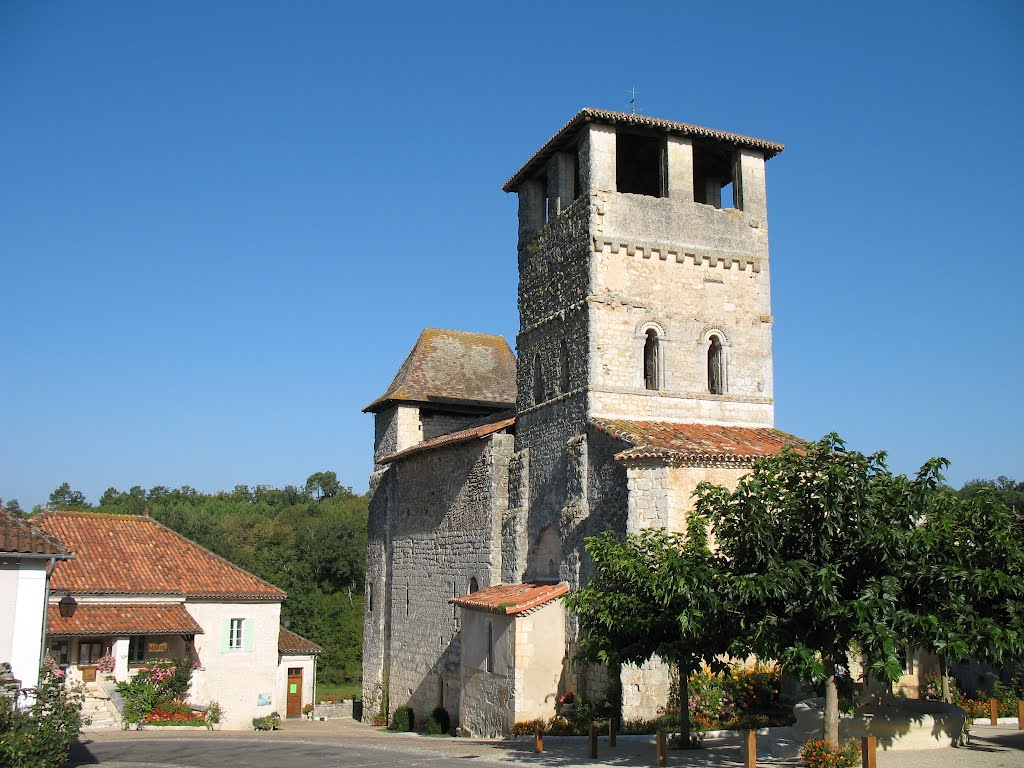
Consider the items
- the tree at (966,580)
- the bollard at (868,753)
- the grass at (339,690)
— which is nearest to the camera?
the tree at (966,580)

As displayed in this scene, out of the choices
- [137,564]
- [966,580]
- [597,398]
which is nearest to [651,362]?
[597,398]

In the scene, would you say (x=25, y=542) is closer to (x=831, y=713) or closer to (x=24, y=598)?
(x=24, y=598)

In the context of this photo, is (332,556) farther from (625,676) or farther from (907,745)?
(907,745)

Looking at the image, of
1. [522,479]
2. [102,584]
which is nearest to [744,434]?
[522,479]

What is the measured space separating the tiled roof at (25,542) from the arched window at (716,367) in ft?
42.7

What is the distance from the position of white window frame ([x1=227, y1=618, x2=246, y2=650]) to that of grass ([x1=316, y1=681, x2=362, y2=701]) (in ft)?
78.4

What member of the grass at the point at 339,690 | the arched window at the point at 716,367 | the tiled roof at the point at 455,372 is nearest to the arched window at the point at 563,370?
the arched window at the point at 716,367

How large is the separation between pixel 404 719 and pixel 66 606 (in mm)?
9054

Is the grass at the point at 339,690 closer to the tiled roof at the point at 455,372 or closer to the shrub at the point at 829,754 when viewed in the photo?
the tiled roof at the point at 455,372

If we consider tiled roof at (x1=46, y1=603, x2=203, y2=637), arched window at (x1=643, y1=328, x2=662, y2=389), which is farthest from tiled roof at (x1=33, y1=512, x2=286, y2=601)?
arched window at (x1=643, y1=328, x2=662, y2=389)

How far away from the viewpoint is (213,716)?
23.6 metres

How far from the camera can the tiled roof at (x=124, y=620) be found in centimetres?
2191

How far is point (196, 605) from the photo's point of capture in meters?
25.3

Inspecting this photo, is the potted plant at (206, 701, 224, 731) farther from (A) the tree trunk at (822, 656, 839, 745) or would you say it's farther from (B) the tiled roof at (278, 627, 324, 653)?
(A) the tree trunk at (822, 656, 839, 745)
